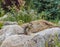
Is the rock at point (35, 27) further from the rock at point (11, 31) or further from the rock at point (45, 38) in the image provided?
the rock at point (45, 38)

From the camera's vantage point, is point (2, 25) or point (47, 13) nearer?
point (2, 25)

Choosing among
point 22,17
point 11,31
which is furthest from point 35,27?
point 22,17

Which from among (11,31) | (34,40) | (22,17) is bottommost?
(22,17)

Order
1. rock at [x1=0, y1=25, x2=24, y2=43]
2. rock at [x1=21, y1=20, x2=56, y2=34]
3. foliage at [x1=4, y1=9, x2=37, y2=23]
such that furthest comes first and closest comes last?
foliage at [x1=4, y1=9, x2=37, y2=23] → rock at [x1=21, y1=20, x2=56, y2=34] → rock at [x1=0, y1=25, x2=24, y2=43]

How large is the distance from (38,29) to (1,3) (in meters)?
3.73

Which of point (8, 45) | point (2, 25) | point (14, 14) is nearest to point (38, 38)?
point (8, 45)

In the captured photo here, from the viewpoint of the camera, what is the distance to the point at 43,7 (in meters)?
9.37

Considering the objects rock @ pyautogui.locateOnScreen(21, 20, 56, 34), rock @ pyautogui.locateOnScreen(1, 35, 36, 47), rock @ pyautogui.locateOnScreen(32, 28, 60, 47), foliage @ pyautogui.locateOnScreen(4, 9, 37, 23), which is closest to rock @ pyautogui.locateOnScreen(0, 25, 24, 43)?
rock @ pyautogui.locateOnScreen(21, 20, 56, 34)

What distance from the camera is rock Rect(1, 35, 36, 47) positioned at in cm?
484

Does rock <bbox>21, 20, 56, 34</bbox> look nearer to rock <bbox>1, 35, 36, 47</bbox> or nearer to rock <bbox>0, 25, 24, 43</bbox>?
rock <bbox>0, 25, 24, 43</bbox>

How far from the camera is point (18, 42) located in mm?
4949

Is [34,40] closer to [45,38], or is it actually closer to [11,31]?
[45,38]

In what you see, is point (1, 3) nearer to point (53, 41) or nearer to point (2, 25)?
point (2, 25)

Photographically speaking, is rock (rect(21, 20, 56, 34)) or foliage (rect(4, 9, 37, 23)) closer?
rock (rect(21, 20, 56, 34))
